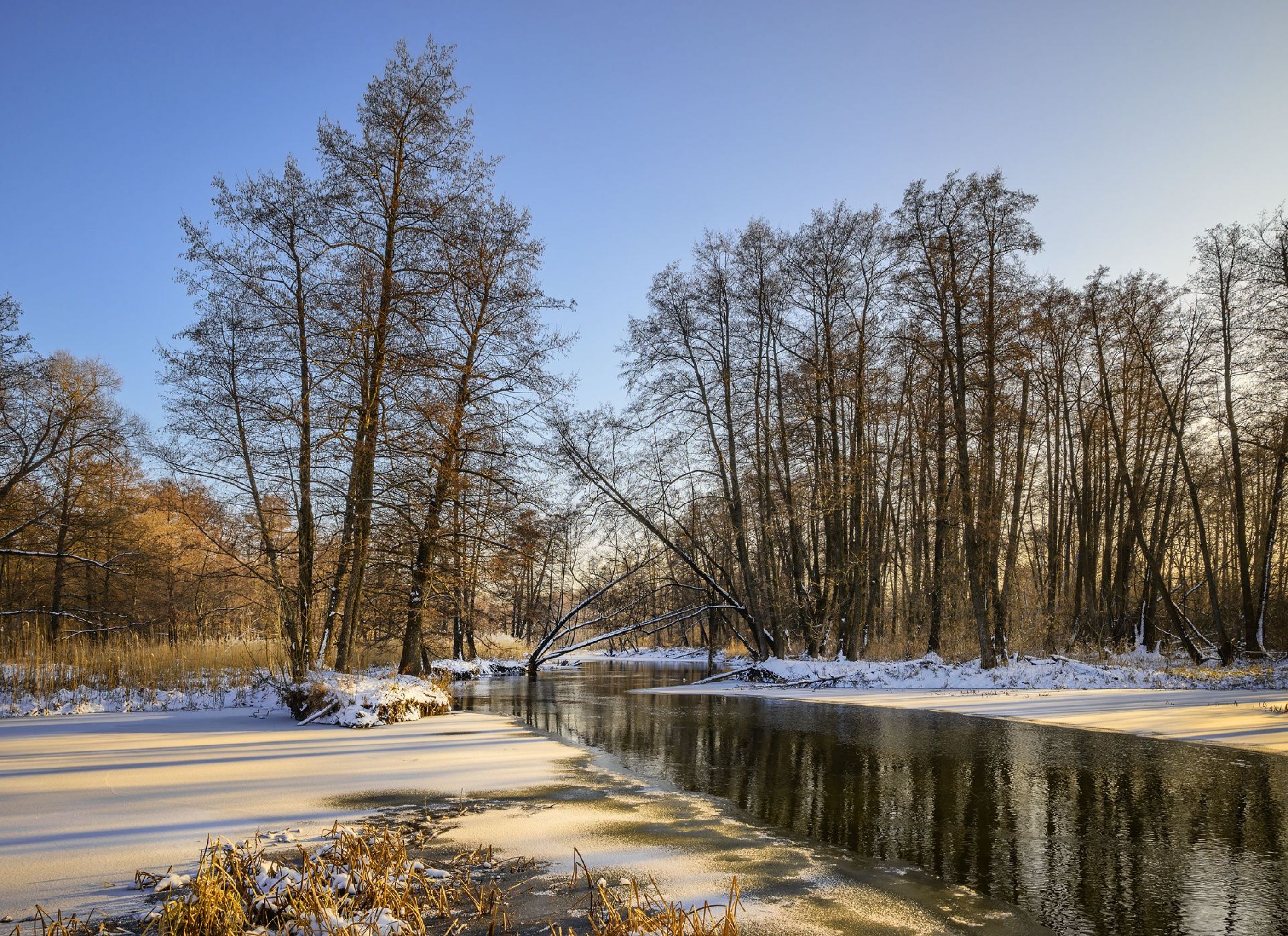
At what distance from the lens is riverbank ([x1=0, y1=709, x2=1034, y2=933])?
12.0 ft

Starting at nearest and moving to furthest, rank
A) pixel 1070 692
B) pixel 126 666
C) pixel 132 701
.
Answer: pixel 132 701 < pixel 126 666 < pixel 1070 692

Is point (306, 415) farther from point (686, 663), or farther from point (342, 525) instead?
point (686, 663)

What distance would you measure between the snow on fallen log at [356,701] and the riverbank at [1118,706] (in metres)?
8.15

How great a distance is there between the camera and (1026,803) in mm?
6059

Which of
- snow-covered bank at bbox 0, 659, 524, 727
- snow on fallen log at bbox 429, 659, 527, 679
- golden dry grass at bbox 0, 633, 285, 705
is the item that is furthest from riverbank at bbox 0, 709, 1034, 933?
snow on fallen log at bbox 429, 659, 527, 679

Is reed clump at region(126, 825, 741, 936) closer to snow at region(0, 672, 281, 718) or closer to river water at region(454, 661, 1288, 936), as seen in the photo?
river water at region(454, 661, 1288, 936)

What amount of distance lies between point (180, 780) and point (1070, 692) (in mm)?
Answer: 15659

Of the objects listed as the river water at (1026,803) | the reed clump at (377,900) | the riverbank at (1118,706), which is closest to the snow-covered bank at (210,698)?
the river water at (1026,803)

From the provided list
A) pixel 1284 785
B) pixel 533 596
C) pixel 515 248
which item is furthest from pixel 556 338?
pixel 533 596

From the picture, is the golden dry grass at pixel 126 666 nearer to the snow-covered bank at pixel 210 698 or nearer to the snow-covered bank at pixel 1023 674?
the snow-covered bank at pixel 210 698

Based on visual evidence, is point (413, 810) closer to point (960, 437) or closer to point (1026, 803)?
point (1026, 803)

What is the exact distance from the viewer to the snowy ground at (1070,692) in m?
9.92

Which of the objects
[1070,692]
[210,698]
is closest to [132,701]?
[210,698]

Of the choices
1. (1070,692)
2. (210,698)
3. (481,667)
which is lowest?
(481,667)
